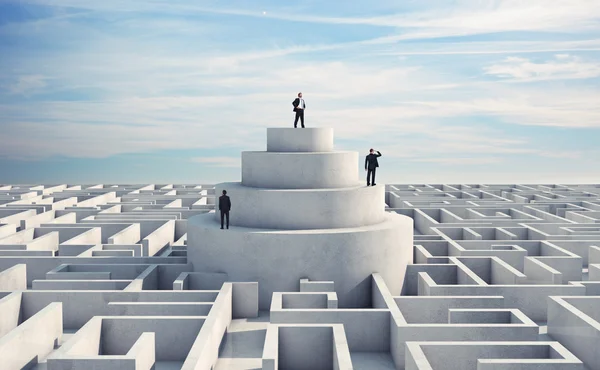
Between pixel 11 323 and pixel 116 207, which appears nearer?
pixel 11 323

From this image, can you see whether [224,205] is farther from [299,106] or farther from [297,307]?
[299,106]

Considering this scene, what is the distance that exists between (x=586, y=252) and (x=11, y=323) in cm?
2180

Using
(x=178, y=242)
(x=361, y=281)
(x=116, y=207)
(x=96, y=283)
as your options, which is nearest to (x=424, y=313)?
(x=361, y=281)

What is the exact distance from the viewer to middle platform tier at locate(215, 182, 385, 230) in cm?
1905

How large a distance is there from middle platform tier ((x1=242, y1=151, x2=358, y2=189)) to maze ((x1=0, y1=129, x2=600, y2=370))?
0.16 ft

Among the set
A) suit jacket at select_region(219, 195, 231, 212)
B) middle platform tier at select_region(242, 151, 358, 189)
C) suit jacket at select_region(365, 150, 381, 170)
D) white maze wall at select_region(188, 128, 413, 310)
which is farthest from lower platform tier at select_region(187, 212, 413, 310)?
suit jacket at select_region(365, 150, 381, 170)

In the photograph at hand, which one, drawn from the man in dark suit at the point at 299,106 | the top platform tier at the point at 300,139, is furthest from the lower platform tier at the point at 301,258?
the man in dark suit at the point at 299,106

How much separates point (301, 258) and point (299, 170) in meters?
3.29

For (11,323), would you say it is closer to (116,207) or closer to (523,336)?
(523,336)

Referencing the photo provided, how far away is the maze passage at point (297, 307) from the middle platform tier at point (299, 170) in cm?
17

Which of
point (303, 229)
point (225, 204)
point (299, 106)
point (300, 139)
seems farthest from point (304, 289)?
point (299, 106)

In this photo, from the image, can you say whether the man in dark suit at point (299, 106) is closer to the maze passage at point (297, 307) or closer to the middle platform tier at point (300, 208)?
the maze passage at point (297, 307)

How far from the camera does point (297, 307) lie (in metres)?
16.5

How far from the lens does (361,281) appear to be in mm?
18719
